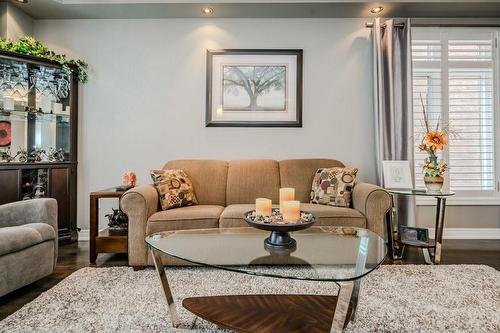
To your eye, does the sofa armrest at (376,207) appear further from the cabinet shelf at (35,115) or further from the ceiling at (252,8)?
the cabinet shelf at (35,115)

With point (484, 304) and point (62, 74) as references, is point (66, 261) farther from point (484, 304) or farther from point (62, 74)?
point (484, 304)

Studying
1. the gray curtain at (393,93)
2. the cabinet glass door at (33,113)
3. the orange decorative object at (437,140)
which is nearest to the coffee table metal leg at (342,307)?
the orange decorative object at (437,140)

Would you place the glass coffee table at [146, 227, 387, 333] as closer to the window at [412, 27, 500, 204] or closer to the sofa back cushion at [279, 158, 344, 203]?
the sofa back cushion at [279, 158, 344, 203]

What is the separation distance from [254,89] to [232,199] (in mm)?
1317

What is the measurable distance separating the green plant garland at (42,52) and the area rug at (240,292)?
2170 mm

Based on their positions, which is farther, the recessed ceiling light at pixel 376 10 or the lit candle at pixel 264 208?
the recessed ceiling light at pixel 376 10

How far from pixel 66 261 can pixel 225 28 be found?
2.94m

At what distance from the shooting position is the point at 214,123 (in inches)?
132

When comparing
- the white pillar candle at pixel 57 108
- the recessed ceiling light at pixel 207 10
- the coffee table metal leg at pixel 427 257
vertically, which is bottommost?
the coffee table metal leg at pixel 427 257

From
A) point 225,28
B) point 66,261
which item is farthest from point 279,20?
point 66,261

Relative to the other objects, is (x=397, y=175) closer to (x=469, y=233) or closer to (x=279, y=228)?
(x=469, y=233)

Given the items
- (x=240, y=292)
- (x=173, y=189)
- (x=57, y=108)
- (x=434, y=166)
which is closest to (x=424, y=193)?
(x=434, y=166)

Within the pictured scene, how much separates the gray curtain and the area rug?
110 centimetres

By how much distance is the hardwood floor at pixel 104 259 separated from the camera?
1.94m
